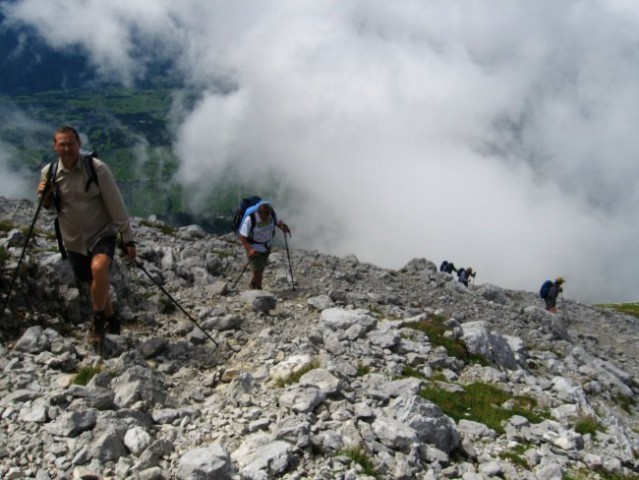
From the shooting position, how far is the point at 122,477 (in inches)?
239

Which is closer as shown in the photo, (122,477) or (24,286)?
(122,477)

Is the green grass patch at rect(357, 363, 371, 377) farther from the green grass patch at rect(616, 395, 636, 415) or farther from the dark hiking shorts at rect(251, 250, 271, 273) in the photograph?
the green grass patch at rect(616, 395, 636, 415)

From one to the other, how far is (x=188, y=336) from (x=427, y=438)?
593 cm

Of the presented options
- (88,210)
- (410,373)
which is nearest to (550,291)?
(410,373)

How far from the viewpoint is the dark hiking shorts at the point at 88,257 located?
30.7 ft

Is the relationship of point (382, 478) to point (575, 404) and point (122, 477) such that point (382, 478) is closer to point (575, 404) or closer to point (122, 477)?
point (122, 477)

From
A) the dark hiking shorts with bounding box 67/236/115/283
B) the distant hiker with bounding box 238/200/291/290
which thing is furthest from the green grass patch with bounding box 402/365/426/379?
the distant hiker with bounding box 238/200/291/290

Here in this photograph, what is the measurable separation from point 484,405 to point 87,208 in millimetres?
8275

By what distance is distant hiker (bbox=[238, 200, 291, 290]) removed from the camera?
642 inches

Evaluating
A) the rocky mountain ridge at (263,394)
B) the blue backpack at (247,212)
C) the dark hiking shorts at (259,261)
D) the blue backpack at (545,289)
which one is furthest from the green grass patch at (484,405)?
the blue backpack at (545,289)

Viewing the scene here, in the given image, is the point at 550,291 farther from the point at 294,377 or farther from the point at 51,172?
the point at 51,172

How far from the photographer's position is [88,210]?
926 centimetres

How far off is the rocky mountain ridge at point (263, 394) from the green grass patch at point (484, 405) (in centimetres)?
10

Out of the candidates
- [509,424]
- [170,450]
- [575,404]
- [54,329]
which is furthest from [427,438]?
[54,329]
